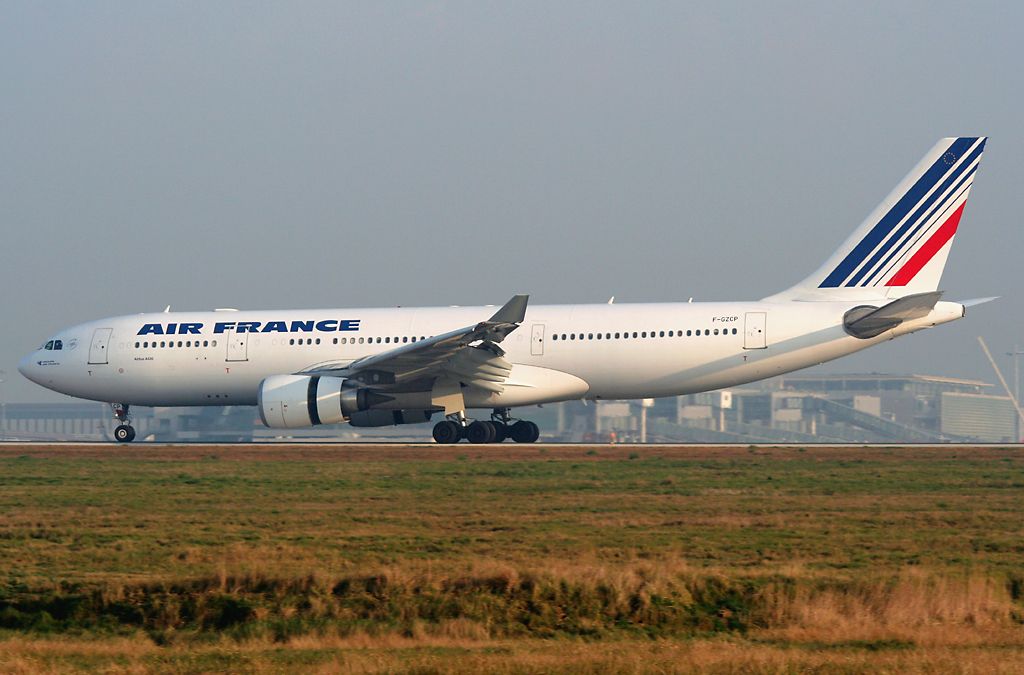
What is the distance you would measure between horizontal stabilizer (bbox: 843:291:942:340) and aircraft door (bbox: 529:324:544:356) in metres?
7.67

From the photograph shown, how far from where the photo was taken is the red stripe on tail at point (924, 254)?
3353 centimetres

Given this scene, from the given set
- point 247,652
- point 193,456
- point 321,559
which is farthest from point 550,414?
point 247,652

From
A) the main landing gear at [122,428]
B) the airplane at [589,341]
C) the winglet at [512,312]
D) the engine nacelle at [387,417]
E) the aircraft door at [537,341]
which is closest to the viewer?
the winglet at [512,312]

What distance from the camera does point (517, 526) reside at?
17438 millimetres

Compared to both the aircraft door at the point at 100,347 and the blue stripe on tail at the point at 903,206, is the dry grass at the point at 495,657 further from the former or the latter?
the aircraft door at the point at 100,347

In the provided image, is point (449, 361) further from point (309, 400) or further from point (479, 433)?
point (309, 400)

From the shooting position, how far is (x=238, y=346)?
3619 cm

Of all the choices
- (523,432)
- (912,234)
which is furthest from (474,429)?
(912,234)

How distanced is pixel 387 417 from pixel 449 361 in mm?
2884

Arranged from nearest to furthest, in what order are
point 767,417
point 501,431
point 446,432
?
point 446,432 < point 501,431 < point 767,417

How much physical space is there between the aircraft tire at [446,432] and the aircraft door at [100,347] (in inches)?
401

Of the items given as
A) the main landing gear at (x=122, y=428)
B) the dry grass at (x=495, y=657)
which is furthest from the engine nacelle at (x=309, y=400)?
the dry grass at (x=495, y=657)

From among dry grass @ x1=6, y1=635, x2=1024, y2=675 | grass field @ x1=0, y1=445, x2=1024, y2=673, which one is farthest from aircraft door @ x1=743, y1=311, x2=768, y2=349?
dry grass @ x1=6, y1=635, x2=1024, y2=675

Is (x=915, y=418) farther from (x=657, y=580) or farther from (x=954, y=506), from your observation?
(x=657, y=580)
